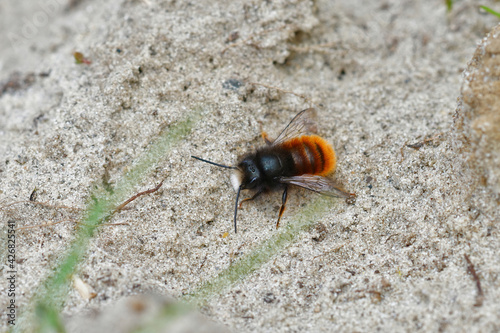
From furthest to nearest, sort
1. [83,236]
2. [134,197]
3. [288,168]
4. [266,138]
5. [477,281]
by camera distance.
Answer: [266,138]
[288,168]
[134,197]
[83,236]
[477,281]

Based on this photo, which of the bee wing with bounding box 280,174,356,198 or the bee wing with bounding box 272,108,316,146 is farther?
the bee wing with bounding box 272,108,316,146

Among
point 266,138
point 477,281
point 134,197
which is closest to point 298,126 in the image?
point 266,138

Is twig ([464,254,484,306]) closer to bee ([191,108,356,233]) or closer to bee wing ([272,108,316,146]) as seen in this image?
bee ([191,108,356,233])

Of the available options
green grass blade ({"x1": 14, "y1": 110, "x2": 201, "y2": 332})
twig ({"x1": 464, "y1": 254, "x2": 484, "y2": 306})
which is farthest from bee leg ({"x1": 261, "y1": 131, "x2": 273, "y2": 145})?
twig ({"x1": 464, "y1": 254, "x2": 484, "y2": 306})

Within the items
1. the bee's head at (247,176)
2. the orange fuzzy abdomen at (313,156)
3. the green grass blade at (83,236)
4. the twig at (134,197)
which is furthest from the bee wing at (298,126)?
the twig at (134,197)

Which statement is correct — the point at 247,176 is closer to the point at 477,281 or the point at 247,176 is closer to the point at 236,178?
the point at 236,178

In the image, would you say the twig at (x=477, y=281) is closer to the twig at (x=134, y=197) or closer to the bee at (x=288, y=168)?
the bee at (x=288, y=168)

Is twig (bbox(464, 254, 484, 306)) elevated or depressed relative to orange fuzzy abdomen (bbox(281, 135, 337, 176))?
depressed
